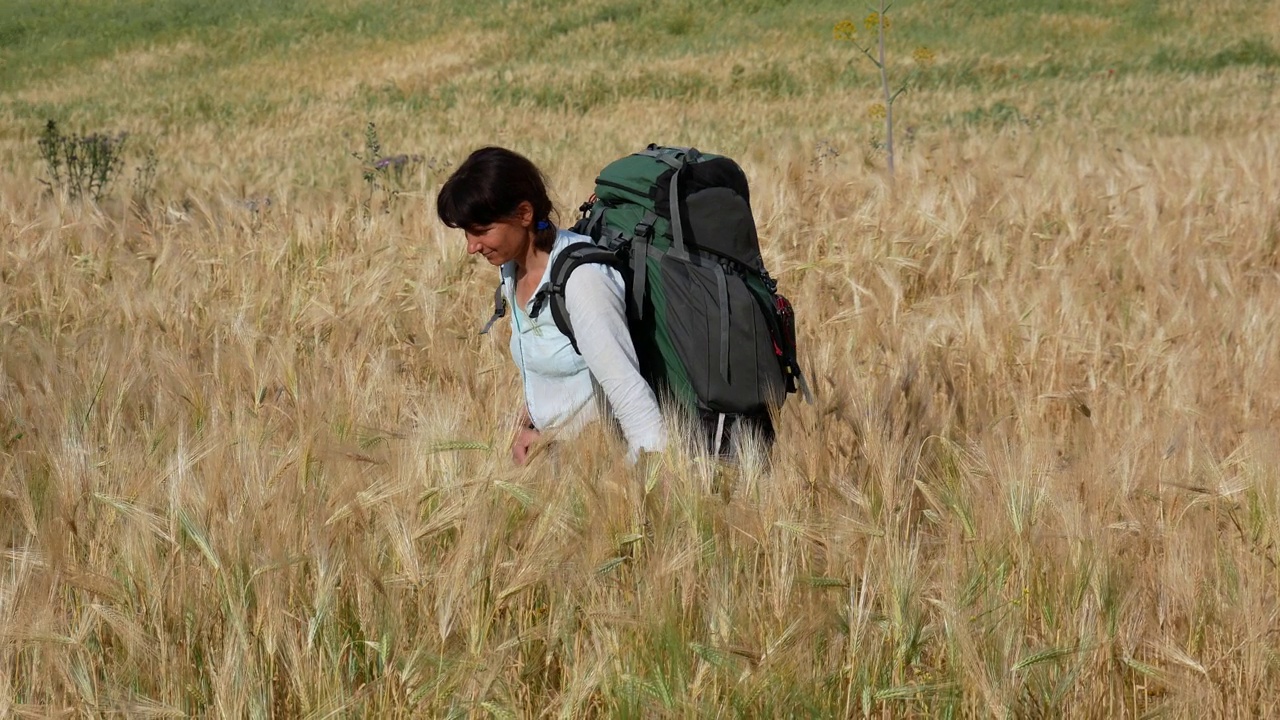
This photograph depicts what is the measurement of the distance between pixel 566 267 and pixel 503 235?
186mm

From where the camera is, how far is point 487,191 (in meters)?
2.58

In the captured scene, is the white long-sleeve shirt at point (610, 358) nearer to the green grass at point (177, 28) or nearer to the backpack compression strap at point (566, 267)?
the backpack compression strap at point (566, 267)

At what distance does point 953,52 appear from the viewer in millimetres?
24969

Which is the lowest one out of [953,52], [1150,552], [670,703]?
[953,52]

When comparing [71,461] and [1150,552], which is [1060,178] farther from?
[71,461]

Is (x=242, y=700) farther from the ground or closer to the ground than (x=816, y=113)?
farther from the ground

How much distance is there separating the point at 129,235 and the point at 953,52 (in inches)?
864

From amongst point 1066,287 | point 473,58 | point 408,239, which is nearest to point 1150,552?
point 1066,287

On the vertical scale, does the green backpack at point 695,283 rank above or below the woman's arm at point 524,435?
above

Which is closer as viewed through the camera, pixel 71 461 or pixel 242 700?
pixel 242 700

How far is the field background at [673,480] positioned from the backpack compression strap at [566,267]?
1.01 ft

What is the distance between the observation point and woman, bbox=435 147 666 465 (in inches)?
96.5

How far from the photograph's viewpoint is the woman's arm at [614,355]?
8.02 ft

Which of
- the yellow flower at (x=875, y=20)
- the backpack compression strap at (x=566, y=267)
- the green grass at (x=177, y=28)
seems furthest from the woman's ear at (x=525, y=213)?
the green grass at (x=177, y=28)
